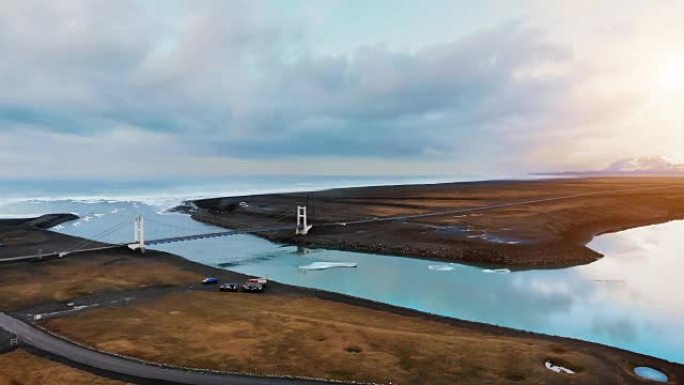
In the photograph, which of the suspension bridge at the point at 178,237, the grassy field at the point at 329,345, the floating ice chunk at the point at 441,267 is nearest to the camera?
the grassy field at the point at 329,345

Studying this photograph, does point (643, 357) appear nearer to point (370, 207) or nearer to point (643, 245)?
point (643, 245)

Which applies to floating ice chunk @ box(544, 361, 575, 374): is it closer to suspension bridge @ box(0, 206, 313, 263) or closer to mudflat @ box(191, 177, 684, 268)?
mudflat @ box(191, 177, 684, 268)

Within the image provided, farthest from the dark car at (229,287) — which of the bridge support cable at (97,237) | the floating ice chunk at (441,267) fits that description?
the bridge support cable at (97,237)

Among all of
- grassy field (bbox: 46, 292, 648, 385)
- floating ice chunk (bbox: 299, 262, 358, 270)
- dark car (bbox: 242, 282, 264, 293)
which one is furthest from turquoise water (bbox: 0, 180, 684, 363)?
dark car (bbox: 242, 282, 264, 293)

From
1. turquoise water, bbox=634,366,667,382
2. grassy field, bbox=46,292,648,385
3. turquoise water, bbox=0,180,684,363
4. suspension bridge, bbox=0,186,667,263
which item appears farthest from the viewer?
suspension bridge, bbox=0,186,667,263

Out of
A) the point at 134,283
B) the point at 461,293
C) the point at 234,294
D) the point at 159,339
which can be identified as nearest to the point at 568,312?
the point at 461,293

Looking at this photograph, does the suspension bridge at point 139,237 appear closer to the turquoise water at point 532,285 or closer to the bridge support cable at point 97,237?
the bridge support cable at point 97,237
